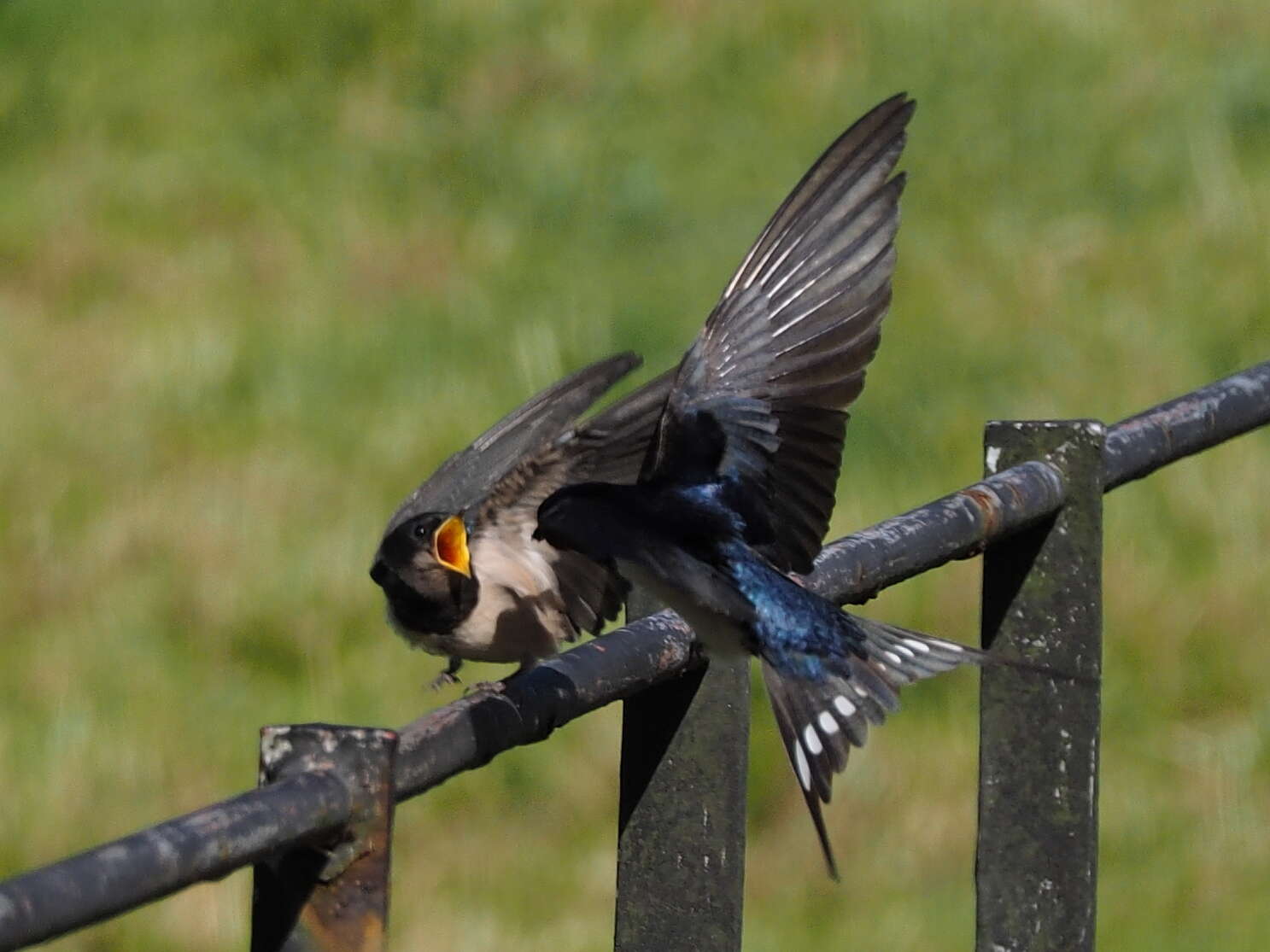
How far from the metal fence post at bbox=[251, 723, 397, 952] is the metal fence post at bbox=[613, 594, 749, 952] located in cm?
59

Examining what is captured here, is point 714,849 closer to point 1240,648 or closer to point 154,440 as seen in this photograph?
point 1240,648

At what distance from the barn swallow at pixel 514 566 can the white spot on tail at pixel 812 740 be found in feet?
3.38

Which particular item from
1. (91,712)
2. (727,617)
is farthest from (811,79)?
(727,617)

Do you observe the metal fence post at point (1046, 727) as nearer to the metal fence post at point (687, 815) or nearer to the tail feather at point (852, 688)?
the tail feather at point (852, 688)

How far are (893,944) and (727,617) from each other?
1.88 meters

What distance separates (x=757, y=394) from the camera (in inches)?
92.9

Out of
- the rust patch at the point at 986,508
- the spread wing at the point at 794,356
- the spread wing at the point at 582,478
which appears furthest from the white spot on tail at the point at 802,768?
the spread wing at the point at 582,478

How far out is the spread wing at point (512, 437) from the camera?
3244 mm

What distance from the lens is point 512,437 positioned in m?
3.40

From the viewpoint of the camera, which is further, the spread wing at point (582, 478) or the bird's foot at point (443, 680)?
the bird's foot at point (443, 680)

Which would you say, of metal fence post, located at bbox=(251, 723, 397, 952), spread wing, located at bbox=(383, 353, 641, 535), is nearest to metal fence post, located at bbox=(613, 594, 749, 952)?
metal fence post, located at bbox=(251, 723, 397, 952)

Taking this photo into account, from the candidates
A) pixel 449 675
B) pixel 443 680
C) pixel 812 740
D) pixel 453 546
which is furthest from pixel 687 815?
pixel 443 680

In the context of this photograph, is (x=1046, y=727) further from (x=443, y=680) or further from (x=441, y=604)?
(x=443, y=680)

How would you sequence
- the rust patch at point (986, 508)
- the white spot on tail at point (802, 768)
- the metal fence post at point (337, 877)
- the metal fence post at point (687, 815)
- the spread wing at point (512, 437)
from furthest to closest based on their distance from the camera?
the spread wing at point (512, 437), the rust patch at point (986, 508), the metal fence post at point (687, 815), the white spot on tail at point (802, 768), the metal fence post at point (337, 877)
